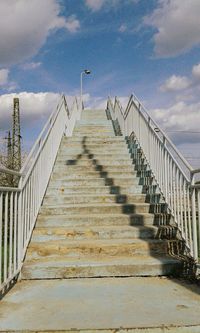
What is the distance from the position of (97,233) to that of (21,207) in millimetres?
1223

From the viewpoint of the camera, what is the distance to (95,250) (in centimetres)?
420

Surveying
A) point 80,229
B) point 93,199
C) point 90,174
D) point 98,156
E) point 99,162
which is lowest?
point 80,229

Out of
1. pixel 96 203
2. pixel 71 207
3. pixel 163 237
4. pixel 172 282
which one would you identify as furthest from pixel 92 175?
pixel 172 282

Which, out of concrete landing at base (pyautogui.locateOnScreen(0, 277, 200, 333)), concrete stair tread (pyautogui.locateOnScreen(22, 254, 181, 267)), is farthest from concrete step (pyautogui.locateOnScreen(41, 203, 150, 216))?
concrete landing at base (pyautogui.locateOnScreen(0, 277, 200, 333))

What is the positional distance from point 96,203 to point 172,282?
2.26 meters

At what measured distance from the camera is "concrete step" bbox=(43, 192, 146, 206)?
5.58 m

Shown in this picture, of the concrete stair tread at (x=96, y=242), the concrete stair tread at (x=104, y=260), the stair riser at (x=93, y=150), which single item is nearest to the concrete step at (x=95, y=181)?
the stair riser at (x=93, y=150)

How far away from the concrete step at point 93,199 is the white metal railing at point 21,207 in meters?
0.24

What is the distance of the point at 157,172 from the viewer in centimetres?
540

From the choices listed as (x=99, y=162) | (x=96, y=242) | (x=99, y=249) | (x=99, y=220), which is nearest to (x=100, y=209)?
(x=99, y=220)

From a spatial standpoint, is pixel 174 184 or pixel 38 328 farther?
pixel 174 184

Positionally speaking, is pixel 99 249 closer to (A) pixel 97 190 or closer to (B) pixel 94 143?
(A) pixel 97 190

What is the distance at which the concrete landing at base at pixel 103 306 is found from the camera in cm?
246

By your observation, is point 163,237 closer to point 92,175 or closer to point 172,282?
point 172,282
